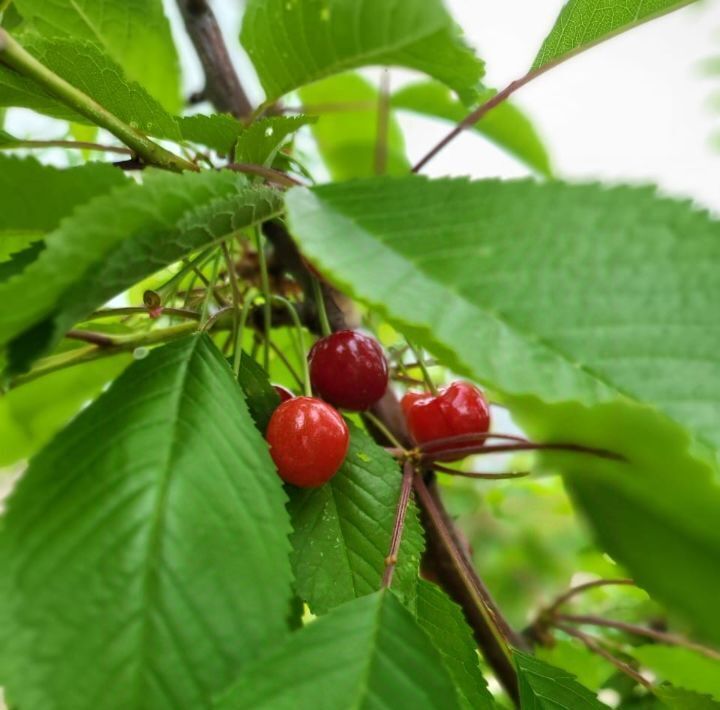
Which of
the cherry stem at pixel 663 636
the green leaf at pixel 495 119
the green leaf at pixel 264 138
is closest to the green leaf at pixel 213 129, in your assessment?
the green leaf at pixel 264 138

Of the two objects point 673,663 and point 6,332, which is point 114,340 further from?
point 673,663

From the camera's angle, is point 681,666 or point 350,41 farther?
point 681,666

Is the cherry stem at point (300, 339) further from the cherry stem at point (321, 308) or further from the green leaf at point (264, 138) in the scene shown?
the green leaf at point (264, 138)

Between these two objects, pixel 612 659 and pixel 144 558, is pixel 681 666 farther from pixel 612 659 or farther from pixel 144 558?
pixel 144 558

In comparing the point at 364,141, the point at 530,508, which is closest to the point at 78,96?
the point at 364,141

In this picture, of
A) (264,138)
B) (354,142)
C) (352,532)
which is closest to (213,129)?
(264,138)

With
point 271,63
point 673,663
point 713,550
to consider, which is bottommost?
point 673,663

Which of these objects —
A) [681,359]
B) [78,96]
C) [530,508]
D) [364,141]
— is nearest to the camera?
[681,359]
